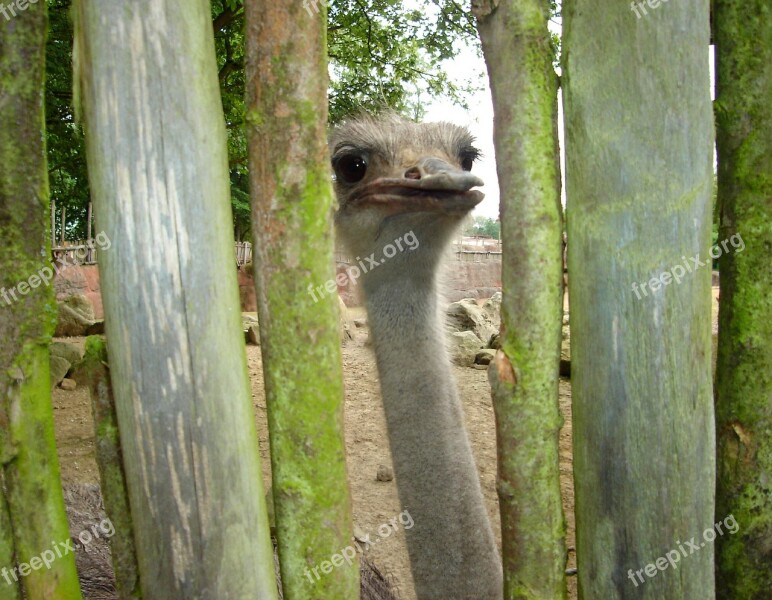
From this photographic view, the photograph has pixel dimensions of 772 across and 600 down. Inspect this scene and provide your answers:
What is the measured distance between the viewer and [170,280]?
4.18 feet

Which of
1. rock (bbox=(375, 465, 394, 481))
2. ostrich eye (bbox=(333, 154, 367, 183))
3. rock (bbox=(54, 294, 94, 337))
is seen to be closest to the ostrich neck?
ostrich eye (bbox=(333, 154, 367, 183))

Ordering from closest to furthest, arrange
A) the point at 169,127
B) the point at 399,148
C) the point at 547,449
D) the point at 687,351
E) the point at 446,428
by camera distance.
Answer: the point at 169,127
the point at 687,351
the point at 547,449
the point at 446,428
the point at 399,148

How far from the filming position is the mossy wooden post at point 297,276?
135 centimetres

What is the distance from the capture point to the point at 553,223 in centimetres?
148

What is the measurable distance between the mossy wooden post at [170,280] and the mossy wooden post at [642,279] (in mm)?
732

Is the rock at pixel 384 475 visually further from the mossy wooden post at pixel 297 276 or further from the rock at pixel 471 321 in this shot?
the rock at pixel 471 321

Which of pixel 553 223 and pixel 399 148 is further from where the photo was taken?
pixel 399 148

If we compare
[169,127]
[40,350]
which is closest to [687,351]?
[169,127]

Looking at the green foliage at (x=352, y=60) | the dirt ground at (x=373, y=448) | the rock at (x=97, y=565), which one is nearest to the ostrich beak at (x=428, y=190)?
the dirt ground at (x=373, y=448)

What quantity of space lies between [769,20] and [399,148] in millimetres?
1264

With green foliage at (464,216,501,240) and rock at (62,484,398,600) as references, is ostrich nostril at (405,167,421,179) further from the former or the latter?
rock at (62,484,398,600)

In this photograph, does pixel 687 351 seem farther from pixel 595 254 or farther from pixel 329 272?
pixel 329 272

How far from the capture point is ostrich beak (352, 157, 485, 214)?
2111mm

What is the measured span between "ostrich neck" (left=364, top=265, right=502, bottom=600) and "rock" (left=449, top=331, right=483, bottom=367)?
430 cm
